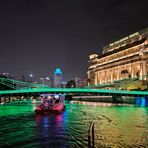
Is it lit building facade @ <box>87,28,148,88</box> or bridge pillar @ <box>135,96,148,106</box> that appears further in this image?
lit building facade @ <box>87,28,148,88</box>

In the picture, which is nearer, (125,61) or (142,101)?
(142,101)

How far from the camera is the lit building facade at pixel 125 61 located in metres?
138

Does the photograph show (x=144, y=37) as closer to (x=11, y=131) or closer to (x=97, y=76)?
(x=97, y=76)

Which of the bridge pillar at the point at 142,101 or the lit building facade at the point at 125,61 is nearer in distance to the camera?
the bridge pillar at the point at 142,101

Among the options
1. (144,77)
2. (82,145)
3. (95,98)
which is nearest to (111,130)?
(82,145)

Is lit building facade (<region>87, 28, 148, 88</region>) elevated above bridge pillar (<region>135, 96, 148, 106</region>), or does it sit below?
above

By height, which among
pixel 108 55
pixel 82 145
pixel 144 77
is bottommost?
pixel 82 145

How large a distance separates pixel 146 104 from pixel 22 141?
234 ft

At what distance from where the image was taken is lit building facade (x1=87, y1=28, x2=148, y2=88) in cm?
13750

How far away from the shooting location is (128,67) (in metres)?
149

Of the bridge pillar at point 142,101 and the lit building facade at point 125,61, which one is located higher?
the lit building facade at point 125,61

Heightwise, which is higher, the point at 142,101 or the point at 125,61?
the point at 125,61

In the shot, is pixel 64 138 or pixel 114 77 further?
pixel 114 77

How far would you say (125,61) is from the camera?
153875 millimetres
